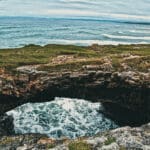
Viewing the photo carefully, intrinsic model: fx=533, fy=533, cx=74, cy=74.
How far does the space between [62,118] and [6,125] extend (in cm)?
348

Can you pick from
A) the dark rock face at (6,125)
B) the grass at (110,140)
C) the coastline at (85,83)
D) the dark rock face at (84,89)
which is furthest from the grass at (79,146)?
the dark rock face at (84,89)

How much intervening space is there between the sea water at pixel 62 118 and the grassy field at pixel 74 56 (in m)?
2.46

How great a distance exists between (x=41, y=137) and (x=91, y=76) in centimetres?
1067

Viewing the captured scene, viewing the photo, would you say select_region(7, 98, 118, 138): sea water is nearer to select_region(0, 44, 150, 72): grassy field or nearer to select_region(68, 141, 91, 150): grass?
select_region(0, 44, 150, 72): grassy field

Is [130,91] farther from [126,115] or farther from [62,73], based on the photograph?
[62,73]

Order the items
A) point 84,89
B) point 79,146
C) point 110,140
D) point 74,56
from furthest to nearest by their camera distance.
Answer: point 74,56
point 84,89
point 110,140
point 79,146

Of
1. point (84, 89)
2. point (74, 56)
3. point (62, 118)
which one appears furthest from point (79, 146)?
point (74, 56)

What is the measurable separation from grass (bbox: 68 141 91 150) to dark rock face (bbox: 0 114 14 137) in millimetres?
9162

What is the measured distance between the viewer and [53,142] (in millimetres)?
22188

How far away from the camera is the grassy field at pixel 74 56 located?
34.1 m

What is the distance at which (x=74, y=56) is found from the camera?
37656 mm

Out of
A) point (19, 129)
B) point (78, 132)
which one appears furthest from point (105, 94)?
point (19, 129)

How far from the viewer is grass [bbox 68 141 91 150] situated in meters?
21.1

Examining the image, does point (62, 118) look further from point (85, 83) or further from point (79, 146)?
point (79, 146)
